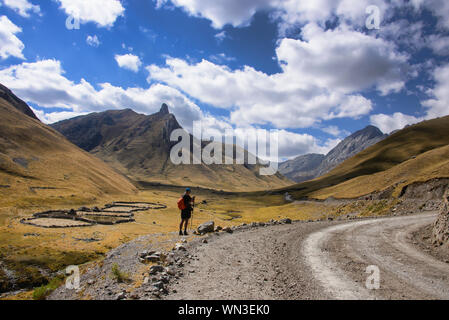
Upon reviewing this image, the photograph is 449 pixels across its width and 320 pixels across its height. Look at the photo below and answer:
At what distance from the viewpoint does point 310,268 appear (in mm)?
13297

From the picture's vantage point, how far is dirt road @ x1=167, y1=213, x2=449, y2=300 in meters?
10.2

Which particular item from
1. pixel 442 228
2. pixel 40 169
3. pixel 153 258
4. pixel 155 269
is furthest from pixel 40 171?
pixel 442 228

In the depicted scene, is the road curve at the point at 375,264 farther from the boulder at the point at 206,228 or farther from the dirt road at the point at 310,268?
the boulder at the point at 206,228

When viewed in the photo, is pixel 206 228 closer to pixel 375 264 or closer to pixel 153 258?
pixel 153 258

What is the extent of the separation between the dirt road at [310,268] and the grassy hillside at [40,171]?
108m

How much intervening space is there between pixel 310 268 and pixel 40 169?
174220 mm

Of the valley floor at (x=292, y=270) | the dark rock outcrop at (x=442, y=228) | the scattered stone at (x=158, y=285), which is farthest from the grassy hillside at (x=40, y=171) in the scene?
the dark rock outcrop at (x=442, y=228)

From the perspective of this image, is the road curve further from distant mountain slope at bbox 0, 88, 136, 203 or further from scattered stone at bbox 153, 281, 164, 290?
distant mountain slope at bbox 0, 88, 136, 203

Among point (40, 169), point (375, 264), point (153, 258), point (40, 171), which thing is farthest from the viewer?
point (40, 169)

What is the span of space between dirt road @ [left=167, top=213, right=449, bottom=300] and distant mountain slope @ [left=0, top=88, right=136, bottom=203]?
114072mm

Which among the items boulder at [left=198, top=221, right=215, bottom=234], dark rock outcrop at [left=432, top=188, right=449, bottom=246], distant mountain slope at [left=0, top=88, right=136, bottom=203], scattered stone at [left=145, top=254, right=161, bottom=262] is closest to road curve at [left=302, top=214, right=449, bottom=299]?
dark rock outcrop at [left=432, top=188, right=449, bottom=246]
